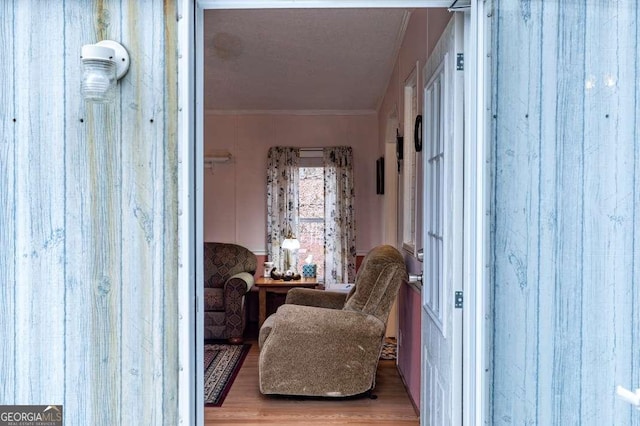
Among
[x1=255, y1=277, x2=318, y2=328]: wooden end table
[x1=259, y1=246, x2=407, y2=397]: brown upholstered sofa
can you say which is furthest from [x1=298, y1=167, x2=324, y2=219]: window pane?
[x1=259, y1=246, x2=407, y2=397]: brown upholstered sofa

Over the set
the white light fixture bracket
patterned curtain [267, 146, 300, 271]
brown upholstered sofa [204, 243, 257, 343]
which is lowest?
brown upholstered sofa [204, 243, 257, 343]

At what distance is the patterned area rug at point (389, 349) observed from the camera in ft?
13.8

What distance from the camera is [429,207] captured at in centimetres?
226

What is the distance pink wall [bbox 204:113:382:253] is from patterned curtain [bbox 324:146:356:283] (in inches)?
6.0

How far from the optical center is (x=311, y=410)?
3107 millimetres

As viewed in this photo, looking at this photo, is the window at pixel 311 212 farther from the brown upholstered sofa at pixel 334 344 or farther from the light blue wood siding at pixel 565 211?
the light blue wood siding at pixel 565 211

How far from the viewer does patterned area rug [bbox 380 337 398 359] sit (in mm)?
4195

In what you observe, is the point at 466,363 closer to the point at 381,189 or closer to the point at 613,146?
the point at 613,146

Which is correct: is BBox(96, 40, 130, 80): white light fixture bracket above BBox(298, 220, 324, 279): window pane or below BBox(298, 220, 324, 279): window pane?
above

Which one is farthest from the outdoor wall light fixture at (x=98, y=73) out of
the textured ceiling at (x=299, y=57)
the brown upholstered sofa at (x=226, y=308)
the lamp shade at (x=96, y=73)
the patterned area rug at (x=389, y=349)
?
the brown upholstered sofa at (x=226, y=308)

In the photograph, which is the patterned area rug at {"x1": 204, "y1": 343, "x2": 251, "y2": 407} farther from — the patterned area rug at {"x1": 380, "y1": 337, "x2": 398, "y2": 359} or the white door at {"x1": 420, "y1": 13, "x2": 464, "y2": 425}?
the white door at {"x1": 420, "y1": 13, "x2": 464, "y2": 425}

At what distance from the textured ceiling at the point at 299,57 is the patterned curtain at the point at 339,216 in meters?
0.70

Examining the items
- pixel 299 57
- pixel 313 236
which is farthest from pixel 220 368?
pixel 299 57

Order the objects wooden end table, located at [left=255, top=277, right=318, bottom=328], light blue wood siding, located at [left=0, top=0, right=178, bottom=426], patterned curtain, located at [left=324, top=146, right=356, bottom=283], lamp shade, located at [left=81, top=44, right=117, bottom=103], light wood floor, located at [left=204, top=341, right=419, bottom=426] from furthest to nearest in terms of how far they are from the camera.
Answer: patterned curtain, located at [left=324, top=146, right=356, bottom=283], wooden end table, located at [left=255, top=277, right=318, bottom=328], light wood floor, located at [left=204, top=341, right=419, bottom=426], light blue wood siding, located at [left=0, top=0, right=178, bottom=426], lamp shade, located at [left=81, top=44, right=117, bottom=103]
